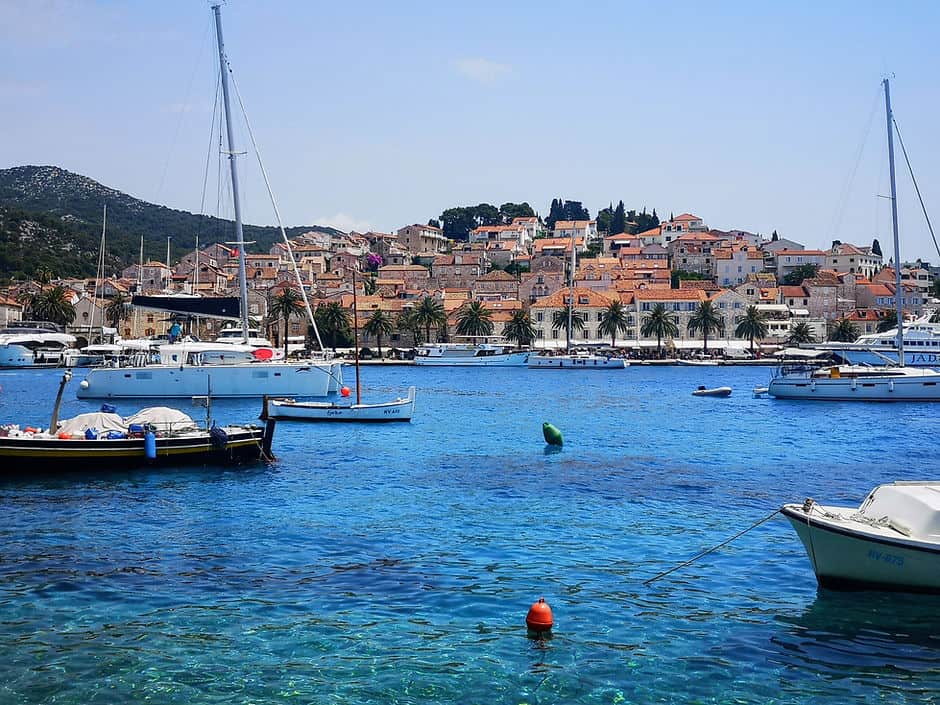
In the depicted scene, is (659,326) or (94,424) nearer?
(94,424)

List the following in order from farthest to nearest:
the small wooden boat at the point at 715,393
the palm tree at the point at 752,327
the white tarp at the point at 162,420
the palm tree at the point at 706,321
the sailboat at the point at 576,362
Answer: the palm tree at the point at 706,321 → the palm tree at the point at 752,327 → the sailboat at the point at 576,362 → the small wooden boat at the point at 715,393 → the white tarp at the point at 162,420

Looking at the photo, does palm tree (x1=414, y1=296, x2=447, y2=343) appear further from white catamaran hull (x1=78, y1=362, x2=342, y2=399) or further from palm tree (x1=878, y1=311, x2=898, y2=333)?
white catamaran hull (x1=78, y1=362, x2=342, y2=399)

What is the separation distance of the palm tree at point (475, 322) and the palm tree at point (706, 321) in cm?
2856

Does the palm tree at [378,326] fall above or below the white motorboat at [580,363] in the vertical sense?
above

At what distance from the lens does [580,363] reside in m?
109

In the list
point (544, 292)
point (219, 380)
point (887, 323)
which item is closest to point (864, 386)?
point (219, 380)

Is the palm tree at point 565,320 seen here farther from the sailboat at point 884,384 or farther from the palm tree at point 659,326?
the sailboat at point 884,384

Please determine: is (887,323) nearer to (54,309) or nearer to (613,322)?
(613,322)

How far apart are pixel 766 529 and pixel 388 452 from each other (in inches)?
680

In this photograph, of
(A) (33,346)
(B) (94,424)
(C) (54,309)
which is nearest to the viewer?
(B) (94,424)

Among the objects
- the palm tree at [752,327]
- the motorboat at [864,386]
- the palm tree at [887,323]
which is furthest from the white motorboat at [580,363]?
the motorboat at [864,386]

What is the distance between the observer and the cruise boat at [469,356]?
115375mm

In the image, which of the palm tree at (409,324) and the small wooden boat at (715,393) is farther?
the palm tree at (409,324)

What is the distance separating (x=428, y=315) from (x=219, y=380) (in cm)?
6986
